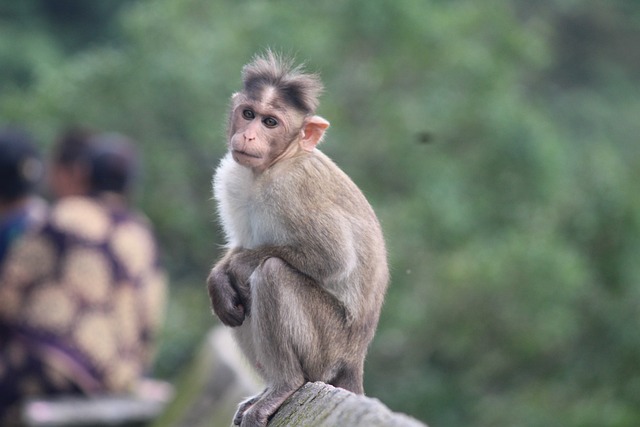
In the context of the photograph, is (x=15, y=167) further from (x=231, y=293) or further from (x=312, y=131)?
(x=231, y=293)

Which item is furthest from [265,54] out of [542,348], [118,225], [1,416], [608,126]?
[608,126]

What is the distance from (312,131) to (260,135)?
0.21 metres

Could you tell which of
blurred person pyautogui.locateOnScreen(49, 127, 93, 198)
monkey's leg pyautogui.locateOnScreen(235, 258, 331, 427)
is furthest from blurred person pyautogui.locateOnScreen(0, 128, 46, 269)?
monkey's leg pyautogui.locateOnScreen(235, 258, 331, 427)

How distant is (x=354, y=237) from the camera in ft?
14.8

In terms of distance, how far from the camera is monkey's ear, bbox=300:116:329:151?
15.0 ft

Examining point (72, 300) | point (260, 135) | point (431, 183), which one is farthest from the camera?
point (431, 183)

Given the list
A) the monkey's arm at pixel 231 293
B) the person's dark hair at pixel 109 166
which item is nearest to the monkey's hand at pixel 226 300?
the monkey's arm at pixel 231 293

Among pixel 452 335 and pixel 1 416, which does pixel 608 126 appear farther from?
pixel 1 416

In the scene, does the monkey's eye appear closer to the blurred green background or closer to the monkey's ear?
the monkey's ear

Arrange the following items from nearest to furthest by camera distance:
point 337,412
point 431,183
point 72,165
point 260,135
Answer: point 337,412, point 260,135, point 72,165, point 431,183

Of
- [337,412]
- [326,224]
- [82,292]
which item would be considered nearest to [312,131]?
[326,224]

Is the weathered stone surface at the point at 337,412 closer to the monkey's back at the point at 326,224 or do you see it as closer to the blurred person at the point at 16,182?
the monkey's back at the point at 326,224

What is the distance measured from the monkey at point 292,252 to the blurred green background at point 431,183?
553cm

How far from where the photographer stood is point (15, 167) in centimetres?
898
